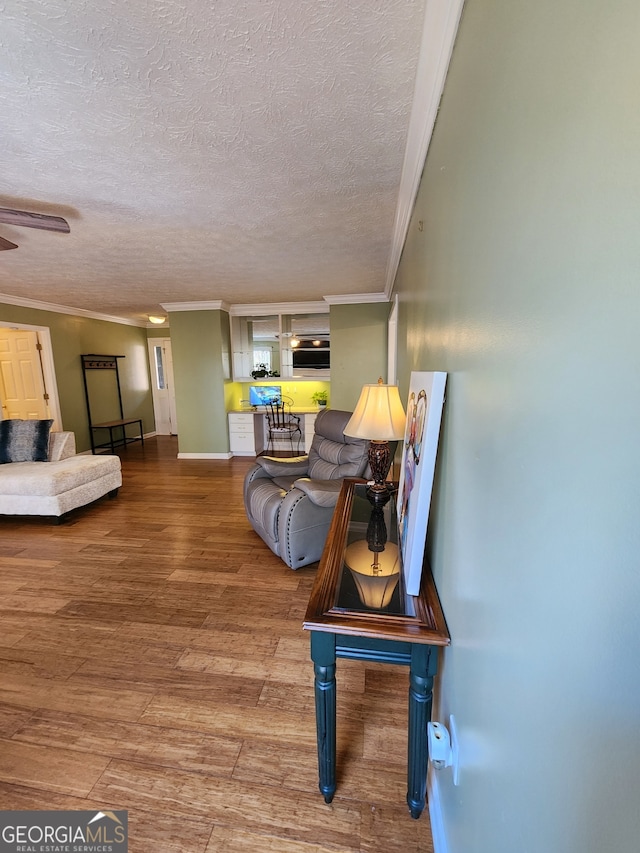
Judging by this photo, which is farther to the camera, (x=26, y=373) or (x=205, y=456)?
(x=205, y=456)

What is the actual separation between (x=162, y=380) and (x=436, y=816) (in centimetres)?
837

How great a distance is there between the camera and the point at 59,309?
577 centimetres

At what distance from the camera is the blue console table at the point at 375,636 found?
1.04 metres

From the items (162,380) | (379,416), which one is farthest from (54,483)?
(162,380)

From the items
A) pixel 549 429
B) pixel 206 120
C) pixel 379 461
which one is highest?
pixel 206 120

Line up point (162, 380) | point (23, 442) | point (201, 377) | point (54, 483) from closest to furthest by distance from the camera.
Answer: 1. point (54, 483)
2. point (23, 442)
3. point (201, 377)
4. point (162, 380)

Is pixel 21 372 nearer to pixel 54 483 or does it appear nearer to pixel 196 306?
pixel 196 306

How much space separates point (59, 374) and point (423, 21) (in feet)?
21.5

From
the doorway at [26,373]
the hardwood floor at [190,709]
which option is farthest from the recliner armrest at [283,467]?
the doorway at [26,373]

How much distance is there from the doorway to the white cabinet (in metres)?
2.80

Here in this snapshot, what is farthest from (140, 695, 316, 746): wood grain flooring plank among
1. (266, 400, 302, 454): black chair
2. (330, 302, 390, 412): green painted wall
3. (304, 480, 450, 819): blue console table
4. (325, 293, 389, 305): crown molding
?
(325, 293, 389, 305): crown molding

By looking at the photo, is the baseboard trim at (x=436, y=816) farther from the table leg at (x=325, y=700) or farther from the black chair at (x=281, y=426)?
the black chair at (x=281, y=426)

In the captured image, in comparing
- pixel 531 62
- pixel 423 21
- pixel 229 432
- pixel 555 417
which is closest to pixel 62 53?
pixel 423 21

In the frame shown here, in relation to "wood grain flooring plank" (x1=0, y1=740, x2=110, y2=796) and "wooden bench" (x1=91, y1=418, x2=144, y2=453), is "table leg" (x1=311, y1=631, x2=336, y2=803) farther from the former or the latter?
"wooden bench" (x1=91, y1=418, x2=144, y2=453)
